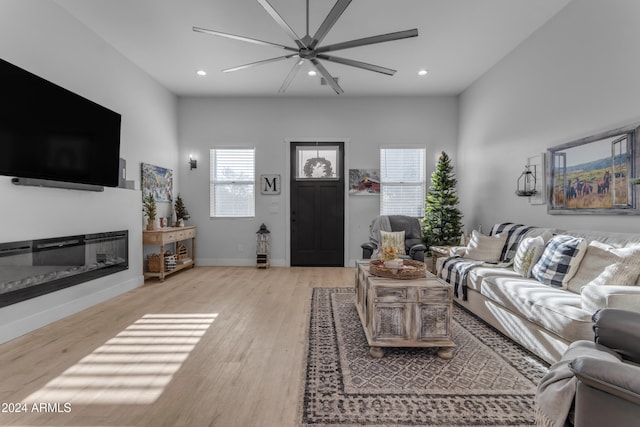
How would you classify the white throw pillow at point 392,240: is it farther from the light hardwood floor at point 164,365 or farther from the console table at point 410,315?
the console table at point 410,315

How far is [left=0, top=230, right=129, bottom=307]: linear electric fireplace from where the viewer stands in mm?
2635

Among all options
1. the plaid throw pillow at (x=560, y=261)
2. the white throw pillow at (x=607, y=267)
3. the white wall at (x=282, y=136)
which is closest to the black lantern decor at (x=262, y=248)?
the white wall at (x=282, y=136)

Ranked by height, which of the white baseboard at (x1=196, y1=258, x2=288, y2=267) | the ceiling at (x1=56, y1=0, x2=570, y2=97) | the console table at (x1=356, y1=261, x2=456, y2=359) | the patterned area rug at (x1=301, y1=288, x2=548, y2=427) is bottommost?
the patterned area rug at (x1=301, y1=288, x2=548, y2=427)

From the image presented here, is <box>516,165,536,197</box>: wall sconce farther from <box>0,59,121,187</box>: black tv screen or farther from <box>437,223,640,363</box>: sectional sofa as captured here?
<box>0,59,121,187</box>: black tv screen

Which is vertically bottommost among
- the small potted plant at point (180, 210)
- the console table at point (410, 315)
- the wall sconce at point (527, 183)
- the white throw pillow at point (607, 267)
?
the console table at point (410, 315)

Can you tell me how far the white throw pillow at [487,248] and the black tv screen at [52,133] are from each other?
4.53 m

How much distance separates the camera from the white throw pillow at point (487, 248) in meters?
3.56

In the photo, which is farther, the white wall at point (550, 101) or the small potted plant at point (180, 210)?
the small potted plant at point (180, 210)

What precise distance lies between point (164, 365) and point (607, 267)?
10.8ft

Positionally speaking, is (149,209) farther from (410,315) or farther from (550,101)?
(550,101)

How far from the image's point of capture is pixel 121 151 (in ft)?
13.8

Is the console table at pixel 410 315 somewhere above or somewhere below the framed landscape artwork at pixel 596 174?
below

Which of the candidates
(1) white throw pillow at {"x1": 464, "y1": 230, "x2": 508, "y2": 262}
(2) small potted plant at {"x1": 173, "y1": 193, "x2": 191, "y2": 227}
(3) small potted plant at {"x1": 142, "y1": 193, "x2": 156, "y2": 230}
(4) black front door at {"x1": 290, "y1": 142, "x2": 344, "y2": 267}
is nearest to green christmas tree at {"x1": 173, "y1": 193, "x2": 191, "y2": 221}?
(2) small potted plant at {"x1": 173, "y1": 193, "x2": 191, "y2": 227}

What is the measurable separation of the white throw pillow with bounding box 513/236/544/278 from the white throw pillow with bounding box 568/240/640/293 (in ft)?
1.49
